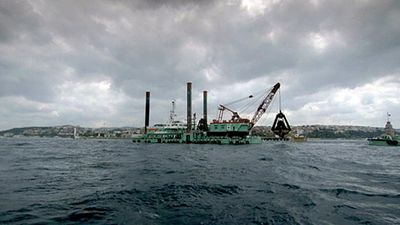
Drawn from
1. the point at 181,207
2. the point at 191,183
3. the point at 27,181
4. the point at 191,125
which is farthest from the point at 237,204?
the point at 191,125

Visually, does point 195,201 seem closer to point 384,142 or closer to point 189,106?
point 189,106

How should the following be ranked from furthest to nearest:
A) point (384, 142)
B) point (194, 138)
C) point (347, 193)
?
point (194, 138)
point (384, 142)
point (347, 193)

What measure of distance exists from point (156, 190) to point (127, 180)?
10.2ft

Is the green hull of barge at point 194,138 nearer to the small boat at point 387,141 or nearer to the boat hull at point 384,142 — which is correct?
the boat hull at point 384,142

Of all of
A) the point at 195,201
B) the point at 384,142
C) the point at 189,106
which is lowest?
the point at 384,142

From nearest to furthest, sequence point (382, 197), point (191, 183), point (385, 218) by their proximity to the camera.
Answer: point (385, 218), point (382, 197), point (191, 183)

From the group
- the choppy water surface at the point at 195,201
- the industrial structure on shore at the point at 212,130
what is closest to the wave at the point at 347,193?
the choppy water surface at the point at 195,201

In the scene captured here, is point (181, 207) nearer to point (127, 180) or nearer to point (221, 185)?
point (221, 185)

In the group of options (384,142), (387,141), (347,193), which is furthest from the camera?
(384,142)

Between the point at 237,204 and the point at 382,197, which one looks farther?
the point at 382,197

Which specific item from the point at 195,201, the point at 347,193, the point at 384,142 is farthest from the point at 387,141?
the point at 195,201

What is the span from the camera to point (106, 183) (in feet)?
38.2

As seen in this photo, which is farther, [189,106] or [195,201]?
[189,106]

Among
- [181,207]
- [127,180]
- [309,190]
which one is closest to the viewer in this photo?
[181,207]
